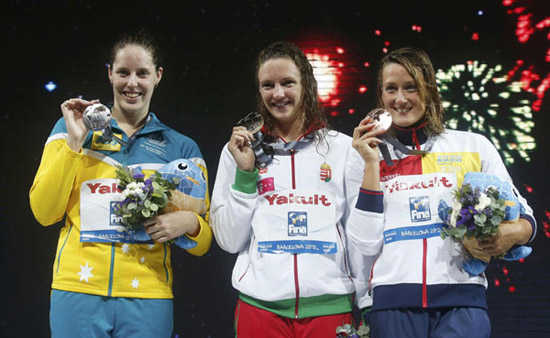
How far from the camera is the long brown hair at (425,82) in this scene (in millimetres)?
2475

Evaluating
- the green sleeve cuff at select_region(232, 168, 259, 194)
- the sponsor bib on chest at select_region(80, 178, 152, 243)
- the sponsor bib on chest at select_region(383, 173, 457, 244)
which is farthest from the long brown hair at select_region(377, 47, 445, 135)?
the sponsor bib on chest at select_region(80, 178, 152, 243)

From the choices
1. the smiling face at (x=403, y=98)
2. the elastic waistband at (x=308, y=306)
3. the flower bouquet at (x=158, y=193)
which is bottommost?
Answer: the elastic waistband at (x=308, y=306)

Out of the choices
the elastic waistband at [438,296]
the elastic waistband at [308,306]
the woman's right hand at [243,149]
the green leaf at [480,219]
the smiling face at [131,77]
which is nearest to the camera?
the green leaf at [480,219]

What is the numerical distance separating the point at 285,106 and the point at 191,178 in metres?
0.52

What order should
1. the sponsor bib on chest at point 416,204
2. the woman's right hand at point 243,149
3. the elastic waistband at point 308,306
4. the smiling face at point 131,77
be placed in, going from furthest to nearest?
the smiling face at point 131,77
the woman's right hand at point 243,149
the elastic waistband at point 308,306
the sponsor bib on chest at point 416,204

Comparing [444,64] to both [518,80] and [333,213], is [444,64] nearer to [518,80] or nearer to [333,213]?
[518,80]

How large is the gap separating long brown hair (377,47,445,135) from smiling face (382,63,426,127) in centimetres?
2

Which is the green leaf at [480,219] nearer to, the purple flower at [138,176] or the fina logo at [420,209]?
the fina logo at [420,209]

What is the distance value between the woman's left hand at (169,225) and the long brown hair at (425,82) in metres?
Answer: 1.09

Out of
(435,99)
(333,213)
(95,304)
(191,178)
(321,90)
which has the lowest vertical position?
(95,304)

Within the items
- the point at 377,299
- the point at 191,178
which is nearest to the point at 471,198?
the point at 377,299

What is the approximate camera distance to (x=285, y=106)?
2.64 m

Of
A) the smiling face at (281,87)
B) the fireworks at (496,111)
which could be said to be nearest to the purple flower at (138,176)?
the smiling face at (281,87)

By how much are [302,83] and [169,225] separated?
865 millimetres
